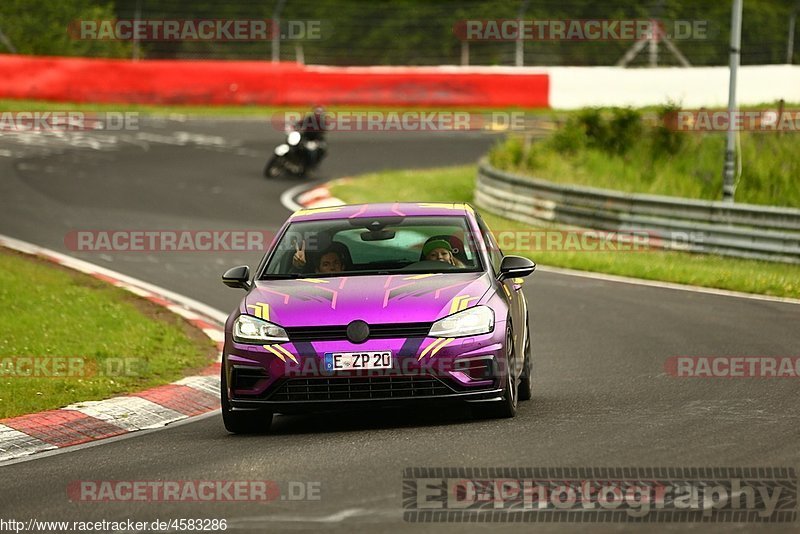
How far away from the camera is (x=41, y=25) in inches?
1599

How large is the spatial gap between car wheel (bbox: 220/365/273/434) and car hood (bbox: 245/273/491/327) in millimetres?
556

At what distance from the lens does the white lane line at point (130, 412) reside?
997cm

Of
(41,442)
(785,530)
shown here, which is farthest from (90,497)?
(785,530)

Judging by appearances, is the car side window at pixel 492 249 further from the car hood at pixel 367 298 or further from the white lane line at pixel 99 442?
the white lane line at pixel 99 442

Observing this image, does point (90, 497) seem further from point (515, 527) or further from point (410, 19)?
point (410, 19)

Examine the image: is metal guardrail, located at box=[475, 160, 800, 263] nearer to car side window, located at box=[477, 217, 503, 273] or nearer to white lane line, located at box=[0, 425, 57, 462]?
car side window, located at box=[477, 217, 503, 273]

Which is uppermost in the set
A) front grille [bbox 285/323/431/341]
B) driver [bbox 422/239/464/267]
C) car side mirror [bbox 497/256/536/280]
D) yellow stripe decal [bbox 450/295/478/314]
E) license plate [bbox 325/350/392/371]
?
driver [bbox 422/239/464/267]

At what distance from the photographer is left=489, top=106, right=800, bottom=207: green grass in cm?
2500

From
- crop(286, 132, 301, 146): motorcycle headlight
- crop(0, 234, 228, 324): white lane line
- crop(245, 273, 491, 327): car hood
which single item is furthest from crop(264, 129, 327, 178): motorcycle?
crop(245, 273, 491, 327): car hood

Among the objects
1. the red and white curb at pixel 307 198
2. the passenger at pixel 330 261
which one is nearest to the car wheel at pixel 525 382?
the passenger at pixel 330 261

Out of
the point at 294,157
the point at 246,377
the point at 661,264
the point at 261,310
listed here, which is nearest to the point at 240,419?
the point at 246,377

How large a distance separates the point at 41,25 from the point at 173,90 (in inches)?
232

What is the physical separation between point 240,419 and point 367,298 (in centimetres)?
116

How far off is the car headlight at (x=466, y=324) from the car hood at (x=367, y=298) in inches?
1.8
